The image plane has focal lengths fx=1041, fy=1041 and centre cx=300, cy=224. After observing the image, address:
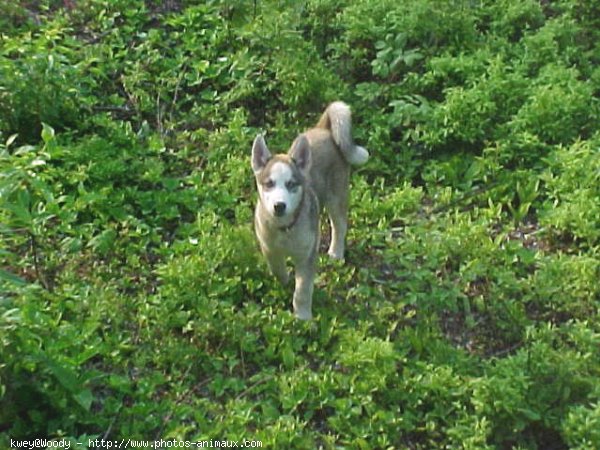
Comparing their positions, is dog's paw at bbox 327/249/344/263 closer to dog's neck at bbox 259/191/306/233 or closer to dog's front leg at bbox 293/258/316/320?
dog's front leg at bbox 293/258/316/320

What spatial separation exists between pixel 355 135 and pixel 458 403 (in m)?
2.79

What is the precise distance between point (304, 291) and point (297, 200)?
51 cm

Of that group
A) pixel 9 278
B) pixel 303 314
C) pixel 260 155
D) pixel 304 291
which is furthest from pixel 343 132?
pixel 9 278

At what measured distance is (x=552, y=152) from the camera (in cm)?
718

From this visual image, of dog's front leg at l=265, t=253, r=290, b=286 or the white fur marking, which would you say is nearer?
the white fur marking

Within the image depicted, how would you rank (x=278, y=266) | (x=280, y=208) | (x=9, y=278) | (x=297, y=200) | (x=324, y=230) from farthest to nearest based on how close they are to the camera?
(x=324, y=230)
(x=278, y=266)
(x=297, y=200)
(x=280, y=208)
(x=9, y=278)

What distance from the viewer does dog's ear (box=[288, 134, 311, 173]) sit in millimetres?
5828

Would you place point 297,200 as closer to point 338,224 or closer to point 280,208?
point 280,208

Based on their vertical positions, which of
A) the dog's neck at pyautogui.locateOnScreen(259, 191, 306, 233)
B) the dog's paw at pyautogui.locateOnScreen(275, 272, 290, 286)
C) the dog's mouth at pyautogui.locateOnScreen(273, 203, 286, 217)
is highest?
the dog's mouth at pyautogui.locateOnScreen(273, 203, 286, 217)

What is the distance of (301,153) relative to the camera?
5836 millimetres

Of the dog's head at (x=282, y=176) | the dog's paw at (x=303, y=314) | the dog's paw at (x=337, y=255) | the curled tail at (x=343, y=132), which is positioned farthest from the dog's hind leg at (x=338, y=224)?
the dog's paw at (x=303, y=314)

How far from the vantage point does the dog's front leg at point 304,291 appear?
19.0 ft

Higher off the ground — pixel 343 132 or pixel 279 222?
pixel 343 132

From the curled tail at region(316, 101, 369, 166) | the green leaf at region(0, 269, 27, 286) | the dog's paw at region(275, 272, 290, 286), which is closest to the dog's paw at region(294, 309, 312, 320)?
the dog's paw at region(275, 272, 290, 286)
